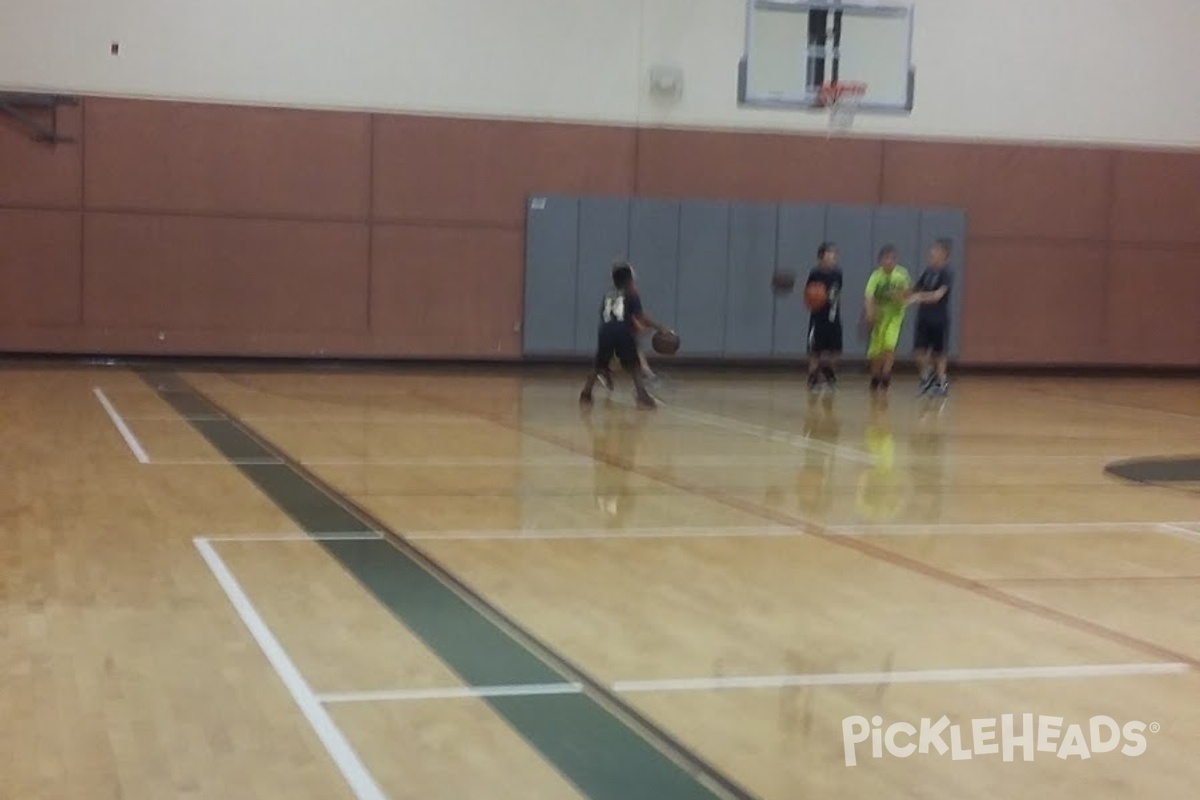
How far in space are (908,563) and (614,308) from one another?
722cm

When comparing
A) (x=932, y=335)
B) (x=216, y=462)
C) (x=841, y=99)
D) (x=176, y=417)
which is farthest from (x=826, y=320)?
(x=216, y=462)

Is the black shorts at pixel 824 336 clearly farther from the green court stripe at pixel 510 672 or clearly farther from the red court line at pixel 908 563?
the green court stripe at pixel 510 672

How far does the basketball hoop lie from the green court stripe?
13.0 m

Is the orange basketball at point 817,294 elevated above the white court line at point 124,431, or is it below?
above

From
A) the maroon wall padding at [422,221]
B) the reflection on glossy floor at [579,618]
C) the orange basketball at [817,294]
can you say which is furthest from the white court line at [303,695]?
the maroon wall padding at [422,221]

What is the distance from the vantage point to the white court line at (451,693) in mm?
4715

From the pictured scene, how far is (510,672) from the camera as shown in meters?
5.04

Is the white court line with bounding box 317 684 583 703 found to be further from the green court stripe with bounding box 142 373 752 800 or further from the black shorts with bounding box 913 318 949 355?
the black shorts with bounding box 913 318 949 355

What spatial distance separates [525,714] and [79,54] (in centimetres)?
1583

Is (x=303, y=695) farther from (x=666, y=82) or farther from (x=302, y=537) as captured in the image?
(x=666, y=82)

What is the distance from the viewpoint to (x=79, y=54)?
60.4ft

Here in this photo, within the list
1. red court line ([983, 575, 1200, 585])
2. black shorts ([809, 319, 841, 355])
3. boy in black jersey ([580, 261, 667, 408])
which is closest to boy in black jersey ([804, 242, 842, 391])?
black shorts ([809, 319, 841, 355])

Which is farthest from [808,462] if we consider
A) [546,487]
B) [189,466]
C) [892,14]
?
[892,14]

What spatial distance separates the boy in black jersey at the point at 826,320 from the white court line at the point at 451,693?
1196 centimetres
